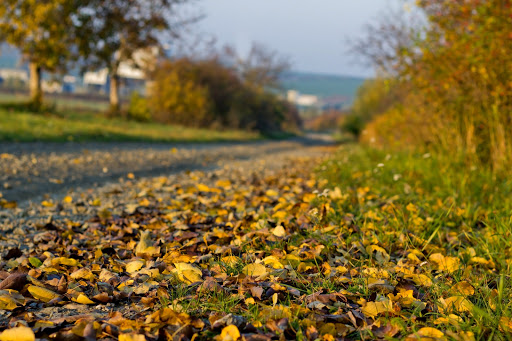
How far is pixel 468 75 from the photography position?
544cm

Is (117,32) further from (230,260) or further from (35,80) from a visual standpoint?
(230,260)

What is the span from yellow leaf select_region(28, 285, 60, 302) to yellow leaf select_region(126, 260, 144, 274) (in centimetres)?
44

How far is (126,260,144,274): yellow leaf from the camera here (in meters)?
2.21

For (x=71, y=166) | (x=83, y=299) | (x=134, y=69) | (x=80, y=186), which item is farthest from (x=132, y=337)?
(x=134, y=69)

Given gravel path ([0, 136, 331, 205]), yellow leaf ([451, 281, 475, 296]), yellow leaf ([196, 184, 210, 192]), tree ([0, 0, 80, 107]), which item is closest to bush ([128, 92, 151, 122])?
tree ([0, 0, 80, 107])

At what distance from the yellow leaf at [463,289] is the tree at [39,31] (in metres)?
15.3

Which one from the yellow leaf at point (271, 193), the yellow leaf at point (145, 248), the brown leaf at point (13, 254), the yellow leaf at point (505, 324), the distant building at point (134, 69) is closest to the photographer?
the yellow leaf at point (505, 324)

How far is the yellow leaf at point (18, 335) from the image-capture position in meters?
1.37

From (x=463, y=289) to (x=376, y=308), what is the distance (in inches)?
21.5

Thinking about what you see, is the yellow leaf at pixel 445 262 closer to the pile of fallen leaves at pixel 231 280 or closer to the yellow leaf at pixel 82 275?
the pile of fallen leaves at pixel 231 280

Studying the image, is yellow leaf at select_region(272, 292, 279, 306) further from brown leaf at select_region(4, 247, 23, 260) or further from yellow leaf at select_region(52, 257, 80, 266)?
brown leaf at select_region(4, 247, 23, 260)

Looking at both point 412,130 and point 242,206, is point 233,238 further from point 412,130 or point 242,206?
point 412,130

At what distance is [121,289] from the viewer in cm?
194

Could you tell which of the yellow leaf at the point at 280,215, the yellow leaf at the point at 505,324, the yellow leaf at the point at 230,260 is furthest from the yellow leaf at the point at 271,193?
the yellow leaf at the point at 505,324
